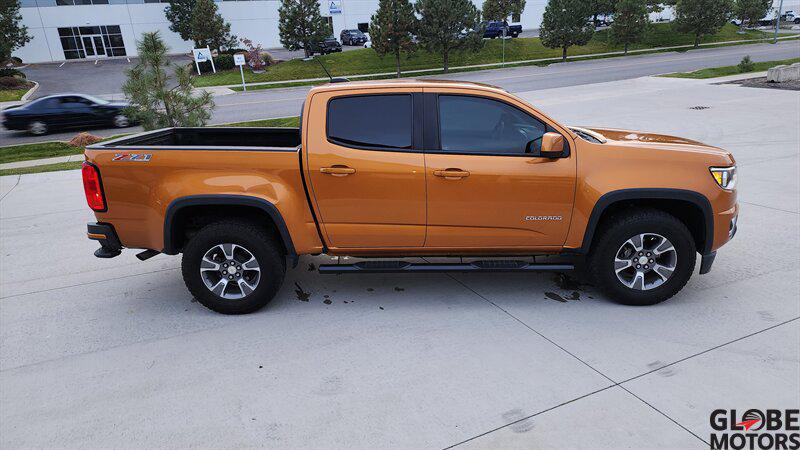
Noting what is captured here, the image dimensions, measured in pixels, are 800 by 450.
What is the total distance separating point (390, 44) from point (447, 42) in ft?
12.0

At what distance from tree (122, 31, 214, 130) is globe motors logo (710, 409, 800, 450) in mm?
9994

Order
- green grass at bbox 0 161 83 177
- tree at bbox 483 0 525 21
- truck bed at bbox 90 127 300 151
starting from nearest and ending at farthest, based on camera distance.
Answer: truck bed at bbox 90 127 300 151 < green grass at bbox 0 161 83 177 < tree at bbox 483 0 525 21

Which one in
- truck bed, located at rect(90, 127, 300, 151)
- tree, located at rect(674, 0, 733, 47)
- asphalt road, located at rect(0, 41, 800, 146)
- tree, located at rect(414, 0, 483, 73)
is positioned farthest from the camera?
tree, located at rect(674, 0, 733, 47)

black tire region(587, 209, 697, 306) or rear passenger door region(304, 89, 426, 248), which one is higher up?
rear passenger door region(304, 89, 426, 248)

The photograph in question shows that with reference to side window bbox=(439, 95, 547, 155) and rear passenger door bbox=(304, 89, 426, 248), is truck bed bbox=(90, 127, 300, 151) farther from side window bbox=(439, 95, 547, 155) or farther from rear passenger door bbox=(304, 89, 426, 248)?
side window bbox=(439, 95, 547, 155)

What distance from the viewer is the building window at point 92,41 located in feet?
159

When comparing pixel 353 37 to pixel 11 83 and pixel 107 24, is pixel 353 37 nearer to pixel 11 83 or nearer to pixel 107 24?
pixel 107 24

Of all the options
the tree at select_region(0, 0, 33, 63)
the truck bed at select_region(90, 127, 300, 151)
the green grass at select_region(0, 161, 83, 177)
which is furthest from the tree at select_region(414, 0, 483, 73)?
the truck bed at select_region(90, 127, 300, 151)

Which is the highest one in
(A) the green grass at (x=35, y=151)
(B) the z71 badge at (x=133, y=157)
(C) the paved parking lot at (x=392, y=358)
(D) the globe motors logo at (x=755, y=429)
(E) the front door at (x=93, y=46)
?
(E) the front door at (x=93, y=46)

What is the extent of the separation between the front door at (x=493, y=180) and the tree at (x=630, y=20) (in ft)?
134

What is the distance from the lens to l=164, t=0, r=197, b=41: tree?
163 ft

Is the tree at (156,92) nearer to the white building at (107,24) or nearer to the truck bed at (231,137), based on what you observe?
the truck bed at (231,137)

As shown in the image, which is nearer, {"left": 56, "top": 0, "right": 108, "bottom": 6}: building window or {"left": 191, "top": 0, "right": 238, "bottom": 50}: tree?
{"left": 191, "top": 0, "right": 238, "bottom": 50}: tree

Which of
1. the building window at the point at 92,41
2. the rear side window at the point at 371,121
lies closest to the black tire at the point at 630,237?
the rear side window at the point at 371,121
